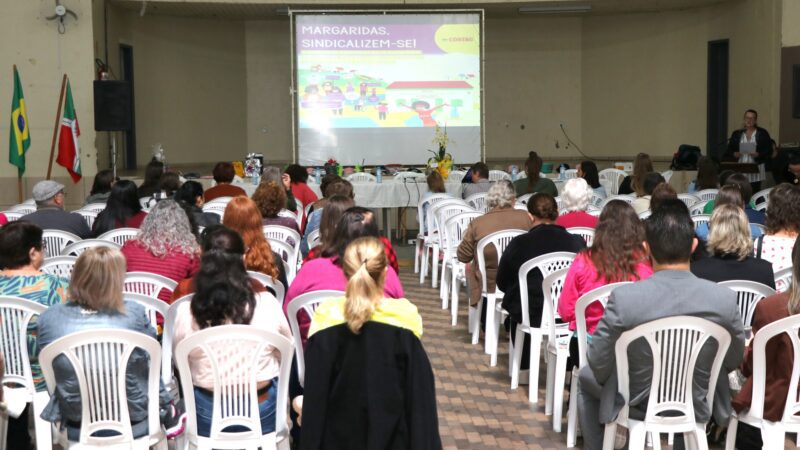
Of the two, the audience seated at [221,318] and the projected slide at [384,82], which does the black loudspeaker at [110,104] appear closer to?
the projected slide at [384,82]

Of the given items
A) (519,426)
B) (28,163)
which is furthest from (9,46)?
(519,426)

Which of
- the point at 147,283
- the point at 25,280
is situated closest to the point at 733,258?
the point at 147,283

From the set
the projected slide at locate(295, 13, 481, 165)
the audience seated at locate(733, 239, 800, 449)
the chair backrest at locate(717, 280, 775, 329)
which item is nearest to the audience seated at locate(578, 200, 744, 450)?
the audience seated at locate(733, 239, 800, 449)

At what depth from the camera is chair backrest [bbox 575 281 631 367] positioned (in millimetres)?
4137

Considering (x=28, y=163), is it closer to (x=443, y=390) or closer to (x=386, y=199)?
(x=386, y=199)

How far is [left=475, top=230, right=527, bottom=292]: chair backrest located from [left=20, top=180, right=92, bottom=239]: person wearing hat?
2668mm

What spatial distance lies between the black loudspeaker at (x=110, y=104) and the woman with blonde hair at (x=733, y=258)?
912 cm

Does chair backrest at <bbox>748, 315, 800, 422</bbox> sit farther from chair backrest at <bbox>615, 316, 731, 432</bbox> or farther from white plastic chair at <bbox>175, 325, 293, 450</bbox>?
white plastic chair at <bbox>175, 325, 293, 450</bbox>

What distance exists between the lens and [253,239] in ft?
16.4

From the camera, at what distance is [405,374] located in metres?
3.02

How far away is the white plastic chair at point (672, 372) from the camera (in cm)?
351

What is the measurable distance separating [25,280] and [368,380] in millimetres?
1914

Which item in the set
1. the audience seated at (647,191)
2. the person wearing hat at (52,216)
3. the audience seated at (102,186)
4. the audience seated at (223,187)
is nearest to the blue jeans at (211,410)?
the person wearing hat at (52,216)

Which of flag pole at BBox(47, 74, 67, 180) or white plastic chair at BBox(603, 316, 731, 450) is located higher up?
flag pole at BBox(47, 74, 67, 180)
